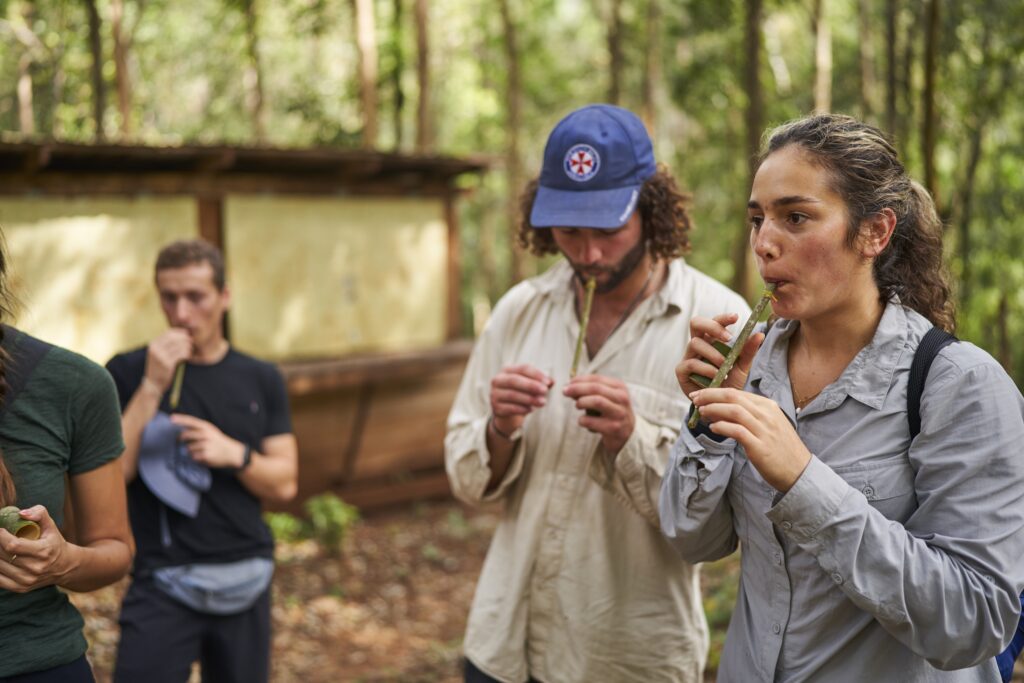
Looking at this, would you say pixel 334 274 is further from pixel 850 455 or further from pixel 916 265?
pixel 850 455

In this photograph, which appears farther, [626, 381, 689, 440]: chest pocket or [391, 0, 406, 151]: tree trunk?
[391, 0, 406, 151]: tree trunk

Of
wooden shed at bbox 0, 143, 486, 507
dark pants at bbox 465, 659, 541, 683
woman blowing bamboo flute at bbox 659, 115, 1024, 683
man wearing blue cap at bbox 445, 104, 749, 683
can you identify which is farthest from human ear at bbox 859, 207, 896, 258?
wooden shed at bbox 0, 143, 486, 507

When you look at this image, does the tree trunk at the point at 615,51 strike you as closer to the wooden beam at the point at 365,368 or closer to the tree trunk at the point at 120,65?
the wooden beam at the point at 365,368


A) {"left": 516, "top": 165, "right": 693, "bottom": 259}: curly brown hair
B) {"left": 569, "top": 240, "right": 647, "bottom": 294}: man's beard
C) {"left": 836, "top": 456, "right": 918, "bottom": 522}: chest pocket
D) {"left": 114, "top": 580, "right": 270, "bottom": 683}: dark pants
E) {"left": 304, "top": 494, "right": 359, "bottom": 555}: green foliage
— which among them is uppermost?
{"left": 516, "top": 165, "right": 693, "bottom": 259}: curly brown hair

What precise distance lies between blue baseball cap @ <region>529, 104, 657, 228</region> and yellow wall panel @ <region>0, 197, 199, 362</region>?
589 centimetres

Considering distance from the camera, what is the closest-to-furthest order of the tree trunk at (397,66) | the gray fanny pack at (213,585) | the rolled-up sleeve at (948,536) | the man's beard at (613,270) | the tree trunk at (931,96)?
the rolled-up sleeve at (948,536) → the man's beard at (613,270) → the gray fanny pack at (213,585) → the tree trunk at (931,96) → the tree trunk at (397,66)

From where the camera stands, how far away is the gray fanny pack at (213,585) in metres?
3.31

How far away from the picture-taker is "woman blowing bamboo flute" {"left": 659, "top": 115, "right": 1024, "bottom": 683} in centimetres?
176

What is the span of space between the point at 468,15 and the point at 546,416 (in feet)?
63.6

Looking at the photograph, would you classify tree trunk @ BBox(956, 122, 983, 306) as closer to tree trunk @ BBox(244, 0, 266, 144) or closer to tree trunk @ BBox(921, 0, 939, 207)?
tree trunk @ BBox(921, 0, 939, 207)

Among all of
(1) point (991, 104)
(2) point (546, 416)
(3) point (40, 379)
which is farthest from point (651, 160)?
(1) point (991, 104)

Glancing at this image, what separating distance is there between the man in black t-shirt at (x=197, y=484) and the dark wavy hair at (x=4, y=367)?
1.24 m

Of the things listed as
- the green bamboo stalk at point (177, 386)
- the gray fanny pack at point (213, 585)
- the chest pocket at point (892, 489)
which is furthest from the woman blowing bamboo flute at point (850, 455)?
the green bamboo stalk at point (177, 386)

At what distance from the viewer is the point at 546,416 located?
295 centimetres
